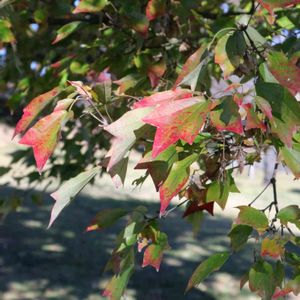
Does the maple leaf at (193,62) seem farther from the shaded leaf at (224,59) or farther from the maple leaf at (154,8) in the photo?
the maple leaf at (154,8)

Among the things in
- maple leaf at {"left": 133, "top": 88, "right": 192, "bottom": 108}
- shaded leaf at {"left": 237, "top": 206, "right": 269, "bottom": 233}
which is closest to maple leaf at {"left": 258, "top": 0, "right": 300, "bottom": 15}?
maple leaf at {"left": 133, "top": 88, "right": 192, "bottom": 108}

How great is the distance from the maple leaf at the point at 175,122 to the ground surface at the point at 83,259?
2.41 meters

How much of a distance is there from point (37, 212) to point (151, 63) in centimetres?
460

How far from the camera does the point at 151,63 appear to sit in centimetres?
219

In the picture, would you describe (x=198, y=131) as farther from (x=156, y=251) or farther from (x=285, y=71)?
(x=156, y=251)

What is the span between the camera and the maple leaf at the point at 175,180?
52.1 inches

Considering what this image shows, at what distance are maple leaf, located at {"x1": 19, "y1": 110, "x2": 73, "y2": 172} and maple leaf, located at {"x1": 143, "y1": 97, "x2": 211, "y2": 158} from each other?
285 mm

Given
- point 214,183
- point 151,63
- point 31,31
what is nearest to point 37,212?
point 31,31

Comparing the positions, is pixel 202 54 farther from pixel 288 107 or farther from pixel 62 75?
pixel 62 75

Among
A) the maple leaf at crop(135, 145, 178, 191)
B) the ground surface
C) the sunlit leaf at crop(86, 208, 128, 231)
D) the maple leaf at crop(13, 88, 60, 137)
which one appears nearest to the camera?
the maple leaf at crop(135, 145, 178, 191)

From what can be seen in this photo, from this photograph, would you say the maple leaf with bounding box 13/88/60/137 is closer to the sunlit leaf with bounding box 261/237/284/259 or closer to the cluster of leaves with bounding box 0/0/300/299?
the cluster of leaves with bounding box 0/0/300/299

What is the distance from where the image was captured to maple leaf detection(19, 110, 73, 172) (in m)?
1.32

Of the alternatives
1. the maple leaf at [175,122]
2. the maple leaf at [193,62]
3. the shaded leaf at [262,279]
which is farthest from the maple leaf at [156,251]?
the maple leaf at [175,122]

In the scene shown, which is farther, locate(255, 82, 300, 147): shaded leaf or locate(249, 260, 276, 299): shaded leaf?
locate(249, 260, 276, 299): shaded leaf
